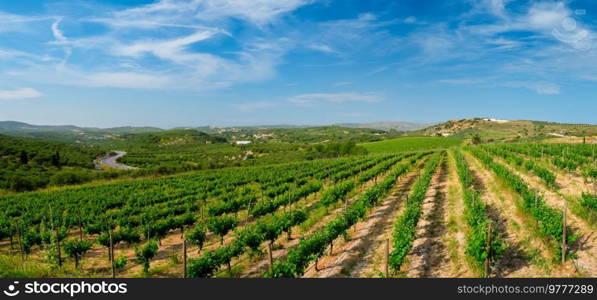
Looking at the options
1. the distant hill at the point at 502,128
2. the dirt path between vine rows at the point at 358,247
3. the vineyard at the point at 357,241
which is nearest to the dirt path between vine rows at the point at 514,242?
the vineyard at the point at 357,241

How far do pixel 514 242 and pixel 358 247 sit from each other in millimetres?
6254

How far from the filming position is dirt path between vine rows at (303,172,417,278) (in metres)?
10.8

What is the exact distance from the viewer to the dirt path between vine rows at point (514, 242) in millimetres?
9688

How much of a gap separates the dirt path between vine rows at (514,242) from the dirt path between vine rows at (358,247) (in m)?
4.44

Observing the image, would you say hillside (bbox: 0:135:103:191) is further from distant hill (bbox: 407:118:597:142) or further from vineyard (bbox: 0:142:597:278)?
distant hill (bbox: 407:118:597:142)

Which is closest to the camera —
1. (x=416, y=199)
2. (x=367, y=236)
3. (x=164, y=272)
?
(x=164, y=272)

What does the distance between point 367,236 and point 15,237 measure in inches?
823

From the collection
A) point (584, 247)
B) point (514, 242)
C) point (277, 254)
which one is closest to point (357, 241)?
point (277, 254)

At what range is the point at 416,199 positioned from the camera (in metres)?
16.9

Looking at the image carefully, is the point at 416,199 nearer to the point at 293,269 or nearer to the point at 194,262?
the point at 293,269

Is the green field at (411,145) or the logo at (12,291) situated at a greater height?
the green field at (411,145)

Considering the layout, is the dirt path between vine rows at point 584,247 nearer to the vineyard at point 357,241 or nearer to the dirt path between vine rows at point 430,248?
the vineyard at point 357,241

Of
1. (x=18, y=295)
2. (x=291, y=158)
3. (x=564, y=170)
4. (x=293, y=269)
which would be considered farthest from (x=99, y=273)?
(x=291, y=158)

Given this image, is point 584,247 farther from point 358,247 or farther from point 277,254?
point 277,254
